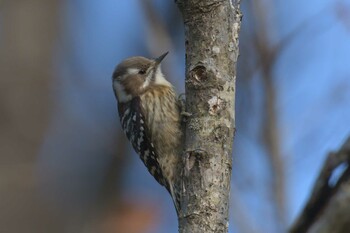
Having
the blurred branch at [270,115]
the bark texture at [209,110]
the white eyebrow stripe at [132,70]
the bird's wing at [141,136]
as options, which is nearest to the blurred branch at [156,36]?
the white eyebrow stripe at [132,70]

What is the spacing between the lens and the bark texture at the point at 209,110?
3953mm

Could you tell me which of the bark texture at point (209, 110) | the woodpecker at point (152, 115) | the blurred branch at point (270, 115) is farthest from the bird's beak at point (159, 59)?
the bark texture at point (209, 110)

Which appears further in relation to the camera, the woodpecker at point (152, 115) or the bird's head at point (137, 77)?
the bird's head at point (137, 77)

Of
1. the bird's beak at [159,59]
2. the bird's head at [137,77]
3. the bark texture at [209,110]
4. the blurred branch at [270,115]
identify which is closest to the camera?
the bark texture at [209,110]

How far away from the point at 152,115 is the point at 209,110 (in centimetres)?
184

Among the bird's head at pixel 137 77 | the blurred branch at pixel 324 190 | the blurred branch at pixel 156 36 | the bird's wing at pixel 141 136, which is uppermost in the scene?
the blurred branch at pixel 156 36

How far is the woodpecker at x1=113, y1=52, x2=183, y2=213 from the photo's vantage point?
560cm

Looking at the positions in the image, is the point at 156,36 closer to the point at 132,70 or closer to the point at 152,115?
the point at 132,70

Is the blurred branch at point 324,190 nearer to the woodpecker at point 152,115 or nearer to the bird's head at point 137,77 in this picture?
the woodpecker at point 152,115

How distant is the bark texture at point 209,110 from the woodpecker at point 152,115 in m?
1.29

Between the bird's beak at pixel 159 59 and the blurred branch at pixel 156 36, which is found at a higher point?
the blurred branch at pixel 156 36

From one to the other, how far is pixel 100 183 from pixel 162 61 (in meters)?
3.23

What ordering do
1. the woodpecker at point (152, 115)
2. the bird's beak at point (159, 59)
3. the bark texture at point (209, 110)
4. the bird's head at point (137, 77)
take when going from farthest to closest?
the bird's head at point (137, 77) < the bird's beak at point (159, 59) < the woodpecker at point (152, 115) < the bark texture at point (209, 110)

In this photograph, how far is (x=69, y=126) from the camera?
9.29 meters
